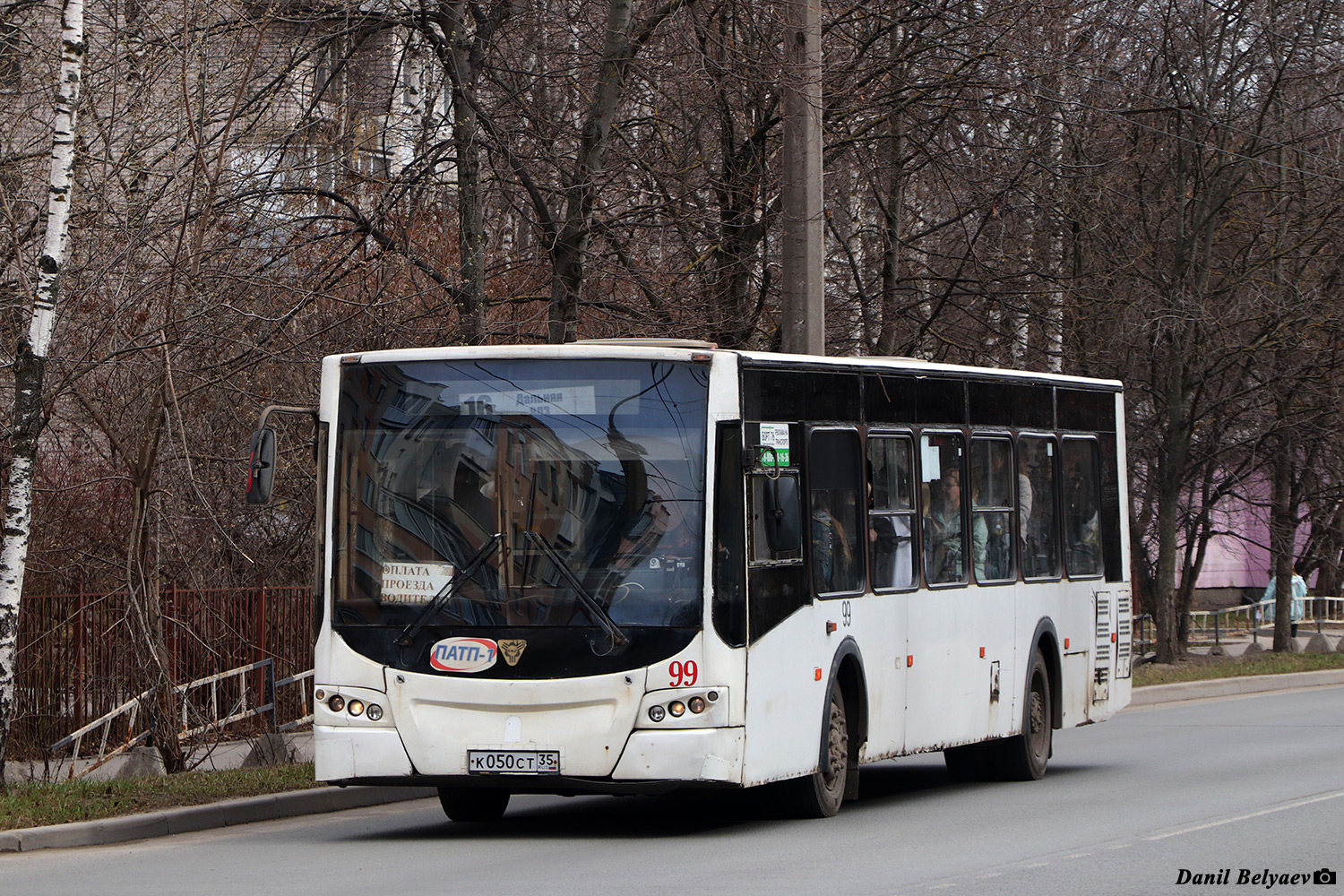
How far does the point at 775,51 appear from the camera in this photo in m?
18.5

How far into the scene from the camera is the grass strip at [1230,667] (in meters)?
26.9

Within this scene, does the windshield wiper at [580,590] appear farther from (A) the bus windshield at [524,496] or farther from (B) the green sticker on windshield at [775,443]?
(B) the green sticker on windshield at [775,443]

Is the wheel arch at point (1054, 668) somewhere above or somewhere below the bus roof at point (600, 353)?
below

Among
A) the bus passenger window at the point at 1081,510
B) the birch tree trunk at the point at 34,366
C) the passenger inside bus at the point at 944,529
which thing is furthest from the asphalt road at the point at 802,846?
the birch tree trunk at the point at 34,366

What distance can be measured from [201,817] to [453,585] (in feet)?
8.50

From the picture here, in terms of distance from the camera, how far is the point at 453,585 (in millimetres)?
11172

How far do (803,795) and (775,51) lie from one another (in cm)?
863

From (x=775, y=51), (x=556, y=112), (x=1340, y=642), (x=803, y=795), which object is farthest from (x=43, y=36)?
(x=1340, y=642)

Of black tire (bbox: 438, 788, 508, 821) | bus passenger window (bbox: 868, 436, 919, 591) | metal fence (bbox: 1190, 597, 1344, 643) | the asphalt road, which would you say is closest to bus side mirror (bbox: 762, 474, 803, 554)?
bus passenger window (bbox: 868, 436, 919, 591)

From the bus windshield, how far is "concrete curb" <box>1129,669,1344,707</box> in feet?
46.3

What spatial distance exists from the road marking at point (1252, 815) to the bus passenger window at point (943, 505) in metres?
2.80

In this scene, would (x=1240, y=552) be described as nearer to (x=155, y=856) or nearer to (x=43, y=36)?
(x=43, y=36)

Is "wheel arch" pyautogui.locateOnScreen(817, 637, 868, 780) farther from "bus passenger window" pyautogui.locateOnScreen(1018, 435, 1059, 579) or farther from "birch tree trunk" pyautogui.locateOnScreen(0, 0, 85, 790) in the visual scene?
"birch tree trunk" pyautogui.locateOnScreen(0, 0, 85, 790)

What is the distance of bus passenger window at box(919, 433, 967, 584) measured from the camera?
13781 mm
